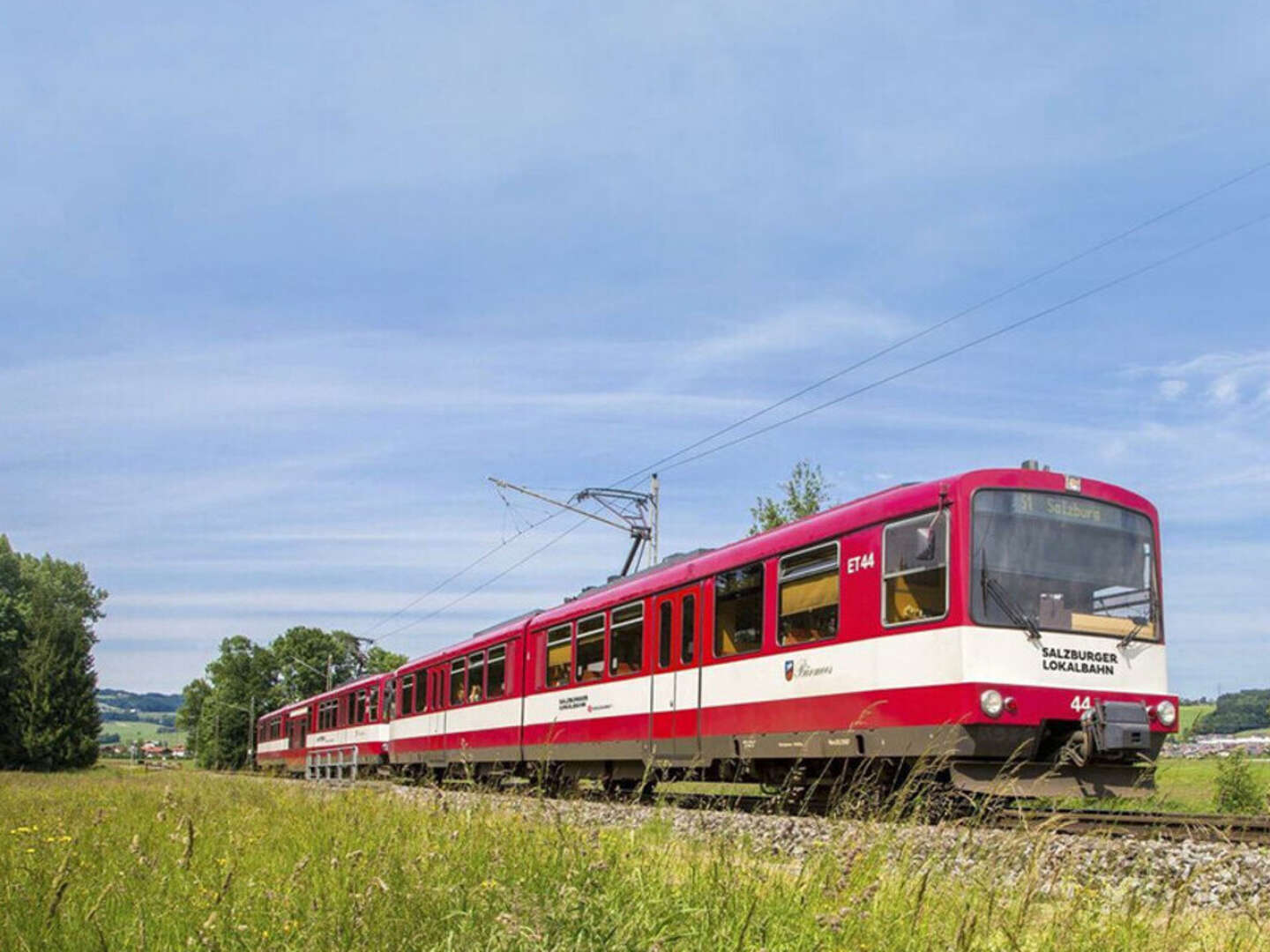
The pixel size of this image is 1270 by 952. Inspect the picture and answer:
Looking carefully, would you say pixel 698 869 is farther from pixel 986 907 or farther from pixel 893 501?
pixel 893 501

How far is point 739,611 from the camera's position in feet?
45.0

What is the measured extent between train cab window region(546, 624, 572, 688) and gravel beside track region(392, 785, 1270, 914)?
8860mm

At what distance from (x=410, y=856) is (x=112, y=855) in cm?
241

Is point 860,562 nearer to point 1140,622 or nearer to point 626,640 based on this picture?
point 1140,622

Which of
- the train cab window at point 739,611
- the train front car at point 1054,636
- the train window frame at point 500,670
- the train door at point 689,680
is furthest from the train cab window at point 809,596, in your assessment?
the train window frame at point 500,670

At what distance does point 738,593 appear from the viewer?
13.8 metres

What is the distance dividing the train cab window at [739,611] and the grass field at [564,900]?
6879mm

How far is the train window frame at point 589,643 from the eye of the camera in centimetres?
1731

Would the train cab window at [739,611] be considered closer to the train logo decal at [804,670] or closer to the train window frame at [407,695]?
the train logo decal at [804,670]

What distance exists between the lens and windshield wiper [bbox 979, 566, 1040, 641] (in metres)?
10.8

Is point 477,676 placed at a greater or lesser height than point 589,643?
lesser

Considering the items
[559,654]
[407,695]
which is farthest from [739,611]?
[407,695]

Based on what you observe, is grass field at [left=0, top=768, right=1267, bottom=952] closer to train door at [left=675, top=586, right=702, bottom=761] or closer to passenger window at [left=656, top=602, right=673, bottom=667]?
train door at [left=675, top=586, right=702, bottom=761]

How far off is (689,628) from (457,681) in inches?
445
